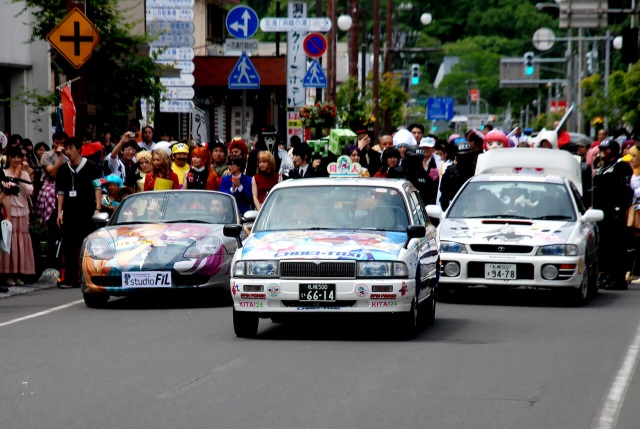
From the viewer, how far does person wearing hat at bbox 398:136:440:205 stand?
67.9ft

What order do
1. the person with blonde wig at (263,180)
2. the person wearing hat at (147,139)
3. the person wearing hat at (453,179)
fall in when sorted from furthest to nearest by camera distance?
the person wearing hat at (147,139)
the person wearing hat at (453,179)
the person with blonde wig at (263,180)

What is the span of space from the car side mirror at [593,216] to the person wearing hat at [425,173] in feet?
14.3

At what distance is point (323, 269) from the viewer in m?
12.0

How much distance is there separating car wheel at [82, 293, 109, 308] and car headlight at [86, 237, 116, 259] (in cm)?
46

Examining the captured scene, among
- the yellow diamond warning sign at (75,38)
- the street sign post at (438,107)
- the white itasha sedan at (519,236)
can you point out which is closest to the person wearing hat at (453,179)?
the white itasha sedan at (519,236)

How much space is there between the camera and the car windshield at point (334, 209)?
13.0 metres

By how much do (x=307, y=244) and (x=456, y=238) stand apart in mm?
4195

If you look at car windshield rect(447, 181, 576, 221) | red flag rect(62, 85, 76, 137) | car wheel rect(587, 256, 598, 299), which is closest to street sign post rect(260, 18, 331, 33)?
red flag rect(62, 85, 76, 137)

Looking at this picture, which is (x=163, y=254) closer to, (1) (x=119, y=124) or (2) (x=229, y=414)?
(2) (x=229, y=414)

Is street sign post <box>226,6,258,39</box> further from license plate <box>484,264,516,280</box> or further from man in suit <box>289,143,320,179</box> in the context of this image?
license plate <box>484,264,516,280</box>

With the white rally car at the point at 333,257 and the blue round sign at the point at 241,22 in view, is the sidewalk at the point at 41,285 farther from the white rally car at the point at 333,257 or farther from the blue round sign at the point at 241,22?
the blue round sign at the point at 241,22

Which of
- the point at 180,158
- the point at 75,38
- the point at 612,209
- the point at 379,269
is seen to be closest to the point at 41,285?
the point at 180,158

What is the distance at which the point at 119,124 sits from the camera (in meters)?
29.6

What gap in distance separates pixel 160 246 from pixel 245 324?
10.4ft
